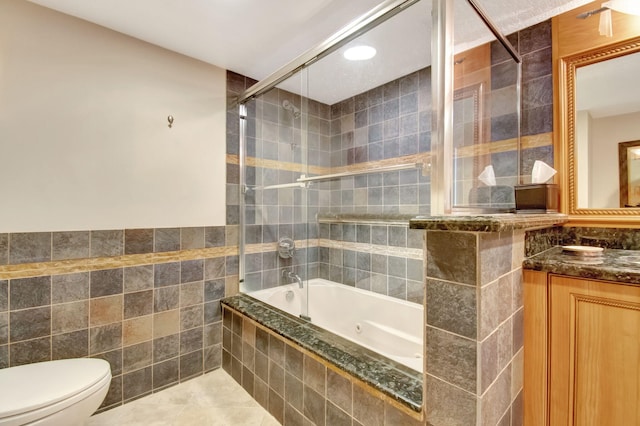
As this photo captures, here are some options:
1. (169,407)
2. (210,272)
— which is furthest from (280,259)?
(169,407)

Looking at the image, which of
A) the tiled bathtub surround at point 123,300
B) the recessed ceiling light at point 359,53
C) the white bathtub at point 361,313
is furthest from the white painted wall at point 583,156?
the tiled bathtub surround at point 123,300

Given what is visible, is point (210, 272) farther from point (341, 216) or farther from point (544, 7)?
point (544, 7)

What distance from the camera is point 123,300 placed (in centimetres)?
178

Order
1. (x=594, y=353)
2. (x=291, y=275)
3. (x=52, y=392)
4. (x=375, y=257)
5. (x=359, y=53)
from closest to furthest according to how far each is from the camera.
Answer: (x=594, y=353)
(x=52, y=392)
(x=359, y=53)
(x=291, y=275)
(x=375, y=257)

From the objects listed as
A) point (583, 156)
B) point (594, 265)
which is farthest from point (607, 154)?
point (594, 265)

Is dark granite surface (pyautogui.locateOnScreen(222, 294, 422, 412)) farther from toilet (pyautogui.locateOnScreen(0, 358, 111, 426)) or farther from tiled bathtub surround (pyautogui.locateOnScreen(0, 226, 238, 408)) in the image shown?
toilet (pyautogui.locateOnScreen(0, 358, 111, 426))

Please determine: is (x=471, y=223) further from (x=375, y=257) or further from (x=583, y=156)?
(x=375, y=257)

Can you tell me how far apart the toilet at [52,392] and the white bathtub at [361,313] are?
102cm

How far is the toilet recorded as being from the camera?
1137 millimetres

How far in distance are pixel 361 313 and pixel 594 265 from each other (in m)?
1.66

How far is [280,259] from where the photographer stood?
2.38m

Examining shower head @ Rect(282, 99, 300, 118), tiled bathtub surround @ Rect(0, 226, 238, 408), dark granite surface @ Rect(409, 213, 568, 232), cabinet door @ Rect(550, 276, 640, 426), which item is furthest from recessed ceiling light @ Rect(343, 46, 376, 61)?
cabinet door @ Rect(550, 276, 640, 426)

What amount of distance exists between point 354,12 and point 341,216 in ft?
5.14

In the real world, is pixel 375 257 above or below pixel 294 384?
above
